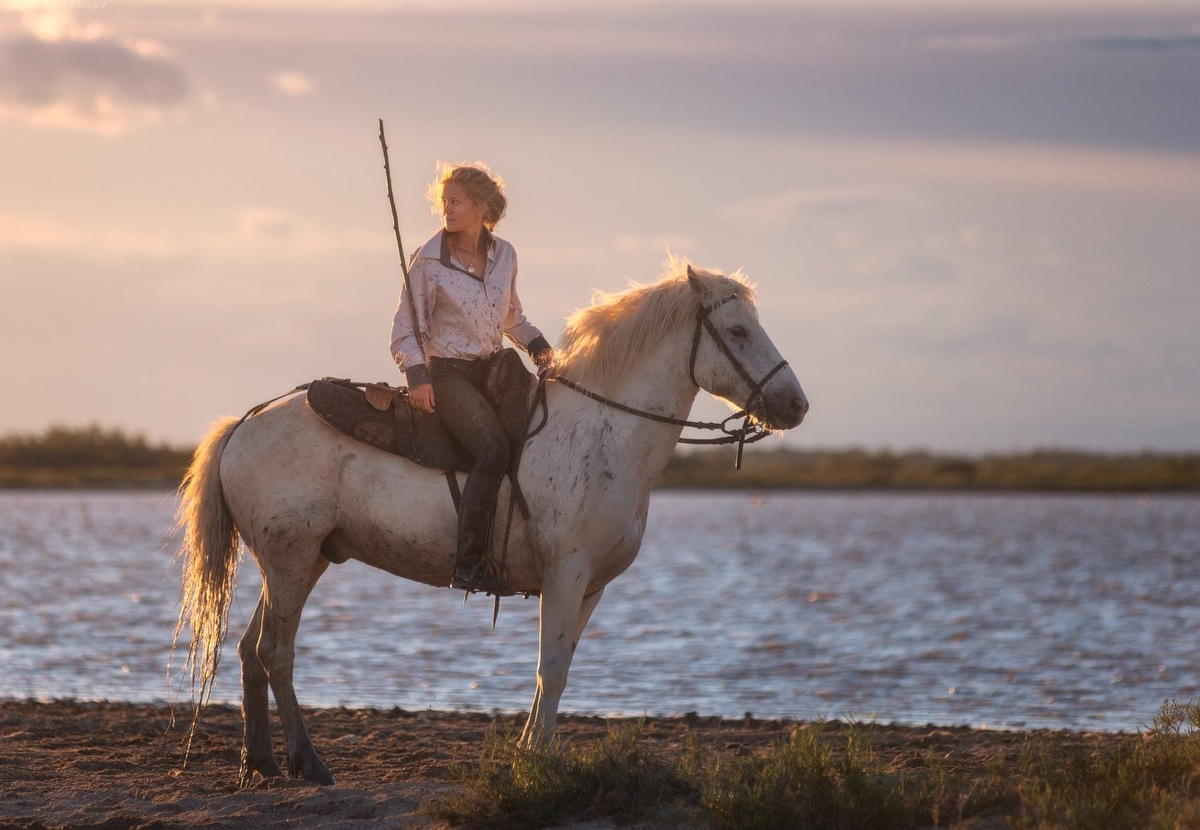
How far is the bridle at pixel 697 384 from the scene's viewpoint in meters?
6.86

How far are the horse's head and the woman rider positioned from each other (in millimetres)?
1054

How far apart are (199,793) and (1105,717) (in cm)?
668

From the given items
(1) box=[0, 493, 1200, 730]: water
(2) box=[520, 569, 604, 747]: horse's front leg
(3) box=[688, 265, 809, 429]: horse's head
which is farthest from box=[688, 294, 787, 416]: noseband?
(1) box=[0, 493, 1200, 730]: water

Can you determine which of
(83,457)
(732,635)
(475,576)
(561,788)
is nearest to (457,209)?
(475,576)

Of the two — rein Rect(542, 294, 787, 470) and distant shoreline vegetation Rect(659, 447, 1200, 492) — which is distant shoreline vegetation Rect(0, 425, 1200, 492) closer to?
distant shoreline vegetation Rect(659, 447, 1200, 492)

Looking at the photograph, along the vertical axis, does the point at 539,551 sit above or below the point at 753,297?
below

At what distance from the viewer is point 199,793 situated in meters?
7.16

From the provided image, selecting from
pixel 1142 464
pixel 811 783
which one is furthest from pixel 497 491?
pixel 1142 464

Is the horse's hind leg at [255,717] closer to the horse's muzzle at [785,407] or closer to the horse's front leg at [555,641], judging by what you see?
the horse's front leg at [555,641]

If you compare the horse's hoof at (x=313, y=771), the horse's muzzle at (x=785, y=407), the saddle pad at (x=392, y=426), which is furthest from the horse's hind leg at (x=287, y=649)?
the horse's muzzle at (x=785, y=407)

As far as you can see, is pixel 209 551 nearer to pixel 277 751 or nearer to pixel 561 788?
pixel 277 751

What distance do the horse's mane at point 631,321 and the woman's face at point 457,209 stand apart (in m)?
0.75

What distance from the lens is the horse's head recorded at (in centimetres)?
682

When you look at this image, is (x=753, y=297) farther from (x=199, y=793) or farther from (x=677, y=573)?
(x=677, y=573)
